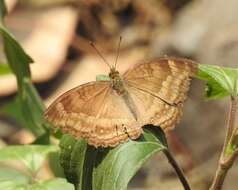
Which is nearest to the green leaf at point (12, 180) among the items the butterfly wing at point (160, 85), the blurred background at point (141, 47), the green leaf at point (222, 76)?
the butterfly wing at point (160, 85)

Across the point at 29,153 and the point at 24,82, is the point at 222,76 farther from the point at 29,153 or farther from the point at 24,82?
the point at 24,82

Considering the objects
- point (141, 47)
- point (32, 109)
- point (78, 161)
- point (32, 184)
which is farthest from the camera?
point (141, 47)

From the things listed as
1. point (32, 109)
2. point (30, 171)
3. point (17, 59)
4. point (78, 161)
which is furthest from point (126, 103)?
point (32, 109)

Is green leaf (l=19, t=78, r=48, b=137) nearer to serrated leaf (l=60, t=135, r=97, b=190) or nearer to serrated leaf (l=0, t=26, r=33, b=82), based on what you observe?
serrated leaf (l=0, t=26, r=33, b=82)

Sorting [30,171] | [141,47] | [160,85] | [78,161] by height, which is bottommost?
[141,47]

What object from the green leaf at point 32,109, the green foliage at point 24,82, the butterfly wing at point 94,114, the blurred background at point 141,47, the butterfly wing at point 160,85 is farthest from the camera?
the blurred background at point 141,47

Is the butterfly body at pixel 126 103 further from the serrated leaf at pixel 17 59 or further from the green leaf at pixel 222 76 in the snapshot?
the serrated leaf at pixel 17 59

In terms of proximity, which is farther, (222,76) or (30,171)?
(30,171)
